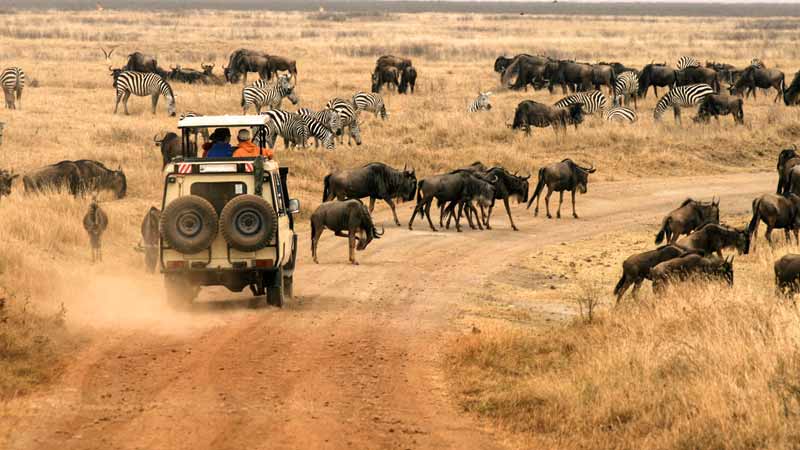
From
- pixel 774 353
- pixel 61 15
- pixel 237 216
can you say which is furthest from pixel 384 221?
pixel 61 15

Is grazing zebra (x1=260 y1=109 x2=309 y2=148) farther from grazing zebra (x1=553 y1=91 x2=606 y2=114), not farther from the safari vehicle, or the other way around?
the safari vehicle

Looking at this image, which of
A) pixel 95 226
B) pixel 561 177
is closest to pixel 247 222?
pixel 95 226

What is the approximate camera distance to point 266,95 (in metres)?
41.6

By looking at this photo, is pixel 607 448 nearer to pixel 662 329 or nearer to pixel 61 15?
pixel 662 329

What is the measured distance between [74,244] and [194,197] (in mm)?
6050

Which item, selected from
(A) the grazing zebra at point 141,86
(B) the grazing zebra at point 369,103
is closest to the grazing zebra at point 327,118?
(B) the grazing zebra at point 369,103

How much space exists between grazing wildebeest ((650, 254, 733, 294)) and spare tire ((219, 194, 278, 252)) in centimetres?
480

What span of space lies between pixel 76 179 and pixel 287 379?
13.1 m

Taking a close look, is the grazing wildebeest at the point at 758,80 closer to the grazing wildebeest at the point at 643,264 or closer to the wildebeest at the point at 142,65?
the wildebeest at the point at 142,65

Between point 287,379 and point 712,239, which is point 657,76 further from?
point 287,379

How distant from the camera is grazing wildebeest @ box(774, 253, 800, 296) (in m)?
15.2

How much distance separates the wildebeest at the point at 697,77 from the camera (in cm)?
4938

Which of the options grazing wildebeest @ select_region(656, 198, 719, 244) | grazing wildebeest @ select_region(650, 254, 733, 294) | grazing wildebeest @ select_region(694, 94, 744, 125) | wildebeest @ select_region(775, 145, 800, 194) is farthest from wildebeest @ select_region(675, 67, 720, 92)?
→ grazing wildebeest @ select_region(650, 254, 733, 294)

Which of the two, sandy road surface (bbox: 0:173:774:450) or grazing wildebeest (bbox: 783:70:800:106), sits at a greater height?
sandy road surface (bbox: 0:173:774:450)
